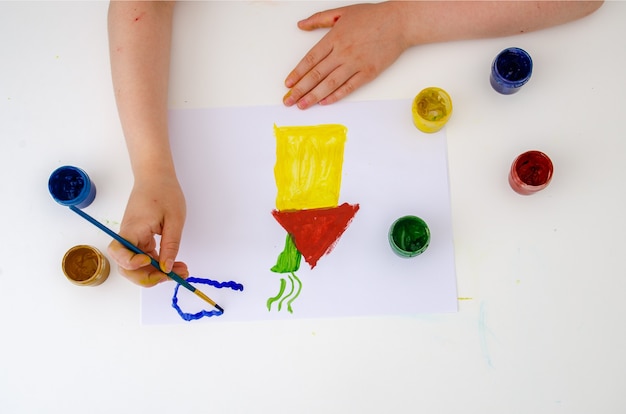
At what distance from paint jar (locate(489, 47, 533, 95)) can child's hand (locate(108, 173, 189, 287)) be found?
714 millimetres

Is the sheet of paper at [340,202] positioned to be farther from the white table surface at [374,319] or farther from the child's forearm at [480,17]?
the child's forearm at [480,17]

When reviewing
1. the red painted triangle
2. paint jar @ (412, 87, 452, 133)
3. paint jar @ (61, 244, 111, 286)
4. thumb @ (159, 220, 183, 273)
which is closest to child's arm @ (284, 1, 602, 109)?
paint jar @ (412, 87, 452, 133)

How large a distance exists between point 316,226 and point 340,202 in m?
0.07

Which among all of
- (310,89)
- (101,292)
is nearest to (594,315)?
(310,89)

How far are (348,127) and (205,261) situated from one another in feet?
1.39

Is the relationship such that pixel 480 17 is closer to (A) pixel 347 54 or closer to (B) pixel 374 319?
(A) pixel 347 54

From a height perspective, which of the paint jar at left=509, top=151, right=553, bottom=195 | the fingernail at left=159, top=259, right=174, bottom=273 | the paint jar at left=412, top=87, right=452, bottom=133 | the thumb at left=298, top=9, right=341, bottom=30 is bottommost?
the fingernail at left=159, top=259, right=174, bottom=273

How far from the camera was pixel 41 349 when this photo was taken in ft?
3.47

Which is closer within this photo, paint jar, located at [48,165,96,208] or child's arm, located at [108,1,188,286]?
child's arm, located at [108,1,188,286]

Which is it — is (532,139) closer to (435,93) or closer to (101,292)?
(435,93)

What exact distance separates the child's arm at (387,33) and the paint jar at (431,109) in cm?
12

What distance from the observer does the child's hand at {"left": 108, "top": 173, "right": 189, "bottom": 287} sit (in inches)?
34.3

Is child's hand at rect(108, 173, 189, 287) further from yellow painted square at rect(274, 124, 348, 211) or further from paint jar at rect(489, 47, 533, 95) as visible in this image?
paint jar at rect(489, 47, 533, 95)

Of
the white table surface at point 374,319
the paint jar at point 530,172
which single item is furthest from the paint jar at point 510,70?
the paint jar at point 530,172
